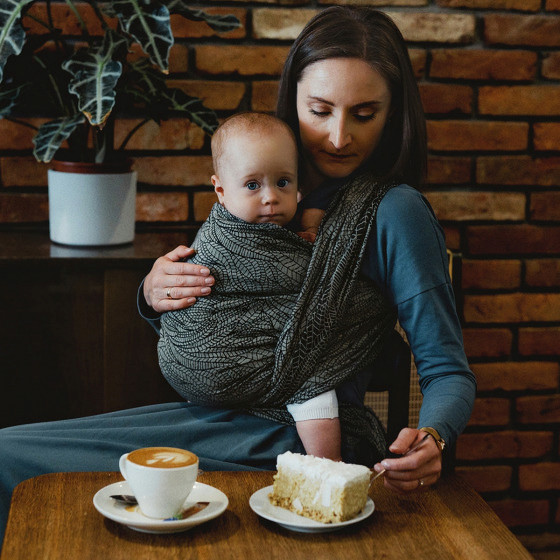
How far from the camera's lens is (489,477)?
2432mm

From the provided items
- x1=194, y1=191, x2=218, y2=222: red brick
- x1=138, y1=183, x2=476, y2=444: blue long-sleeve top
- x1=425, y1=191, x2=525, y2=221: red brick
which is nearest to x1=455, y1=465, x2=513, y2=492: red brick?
x1=425, y1=191, x2=525, y2=221: red brick

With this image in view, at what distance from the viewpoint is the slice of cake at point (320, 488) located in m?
0.93

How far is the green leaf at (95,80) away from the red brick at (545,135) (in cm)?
123

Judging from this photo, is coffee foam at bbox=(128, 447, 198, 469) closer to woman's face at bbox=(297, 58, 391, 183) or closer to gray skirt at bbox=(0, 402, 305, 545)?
gray skirt at bbox=(0, 402, 305, 545)

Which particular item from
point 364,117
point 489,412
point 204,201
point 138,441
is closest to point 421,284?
point 364,117

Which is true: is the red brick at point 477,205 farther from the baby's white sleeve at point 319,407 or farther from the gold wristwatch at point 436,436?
the gold wristwatch at point 436,436

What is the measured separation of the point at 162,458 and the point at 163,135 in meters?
1.38

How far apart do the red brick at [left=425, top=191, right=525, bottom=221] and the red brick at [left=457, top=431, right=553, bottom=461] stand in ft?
2.20

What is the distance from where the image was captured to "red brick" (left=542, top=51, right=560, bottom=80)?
88.2 inches

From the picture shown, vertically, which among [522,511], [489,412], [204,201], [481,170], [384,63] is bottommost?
[522,511]

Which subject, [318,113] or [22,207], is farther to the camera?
[22,207]

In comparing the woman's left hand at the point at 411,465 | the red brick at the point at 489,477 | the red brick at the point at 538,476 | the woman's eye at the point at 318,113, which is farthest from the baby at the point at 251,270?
the red brick at the point at 538,476

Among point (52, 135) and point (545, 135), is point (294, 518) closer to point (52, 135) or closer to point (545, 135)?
point (52, 135)

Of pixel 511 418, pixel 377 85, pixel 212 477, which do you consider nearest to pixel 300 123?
pixel 377 85
